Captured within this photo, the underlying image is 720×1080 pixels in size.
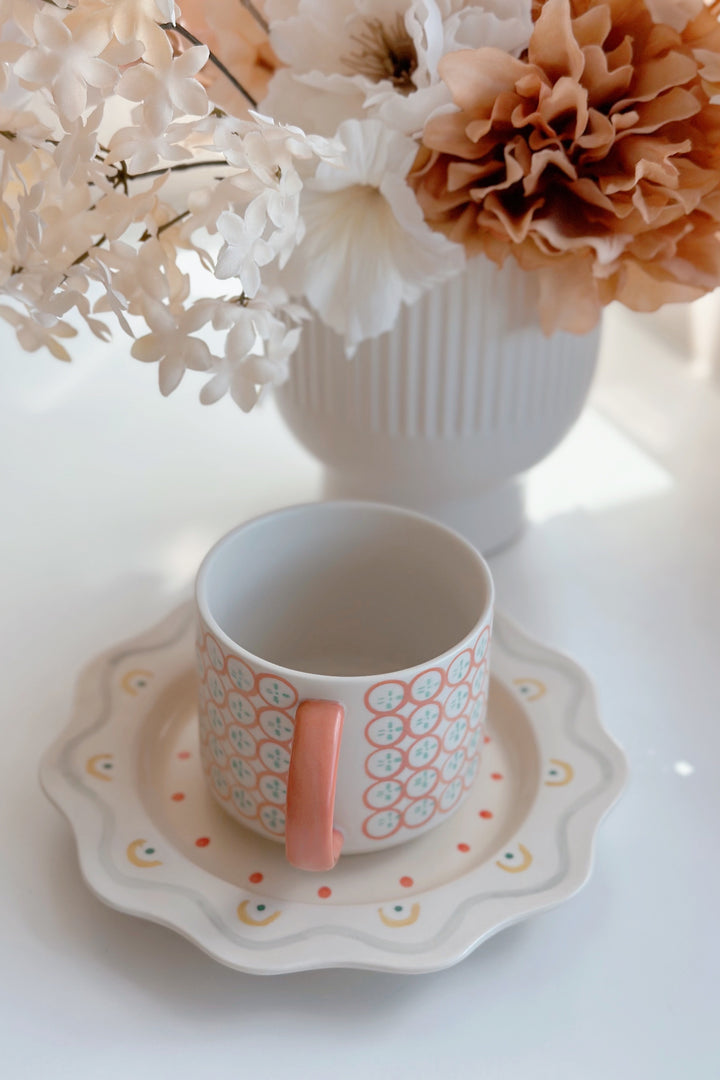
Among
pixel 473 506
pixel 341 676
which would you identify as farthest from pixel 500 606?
pixel 341 676

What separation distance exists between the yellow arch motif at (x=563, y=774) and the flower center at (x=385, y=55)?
311mm

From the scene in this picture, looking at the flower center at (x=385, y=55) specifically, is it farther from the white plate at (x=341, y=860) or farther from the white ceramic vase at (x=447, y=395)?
the white plate at (x=341, y=860)

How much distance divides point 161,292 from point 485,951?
0.94 feet

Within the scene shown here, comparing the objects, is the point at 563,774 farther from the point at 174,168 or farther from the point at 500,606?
the point at 174,168

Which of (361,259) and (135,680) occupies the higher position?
(361,259)

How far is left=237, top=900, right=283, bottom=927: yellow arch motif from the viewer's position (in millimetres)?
413

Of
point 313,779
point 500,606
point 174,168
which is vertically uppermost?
point 174,168

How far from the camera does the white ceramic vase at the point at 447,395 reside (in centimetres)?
55

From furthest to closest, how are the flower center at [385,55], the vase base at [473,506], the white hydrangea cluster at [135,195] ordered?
the vase base at [473,506], the flower center at [385,55], the white hydrangea cluster at [135,195]

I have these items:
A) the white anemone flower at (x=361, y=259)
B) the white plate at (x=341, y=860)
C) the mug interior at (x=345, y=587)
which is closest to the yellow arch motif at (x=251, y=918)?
the white plate at (x=341, y=860)

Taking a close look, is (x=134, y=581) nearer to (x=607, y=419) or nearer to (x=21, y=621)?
(x=21, y=621)

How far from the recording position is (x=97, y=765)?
48 centimetres

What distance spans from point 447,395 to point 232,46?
0.20 meters

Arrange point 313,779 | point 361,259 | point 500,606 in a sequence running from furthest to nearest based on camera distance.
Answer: point 500,606 < point 361,259 < point 313,779
